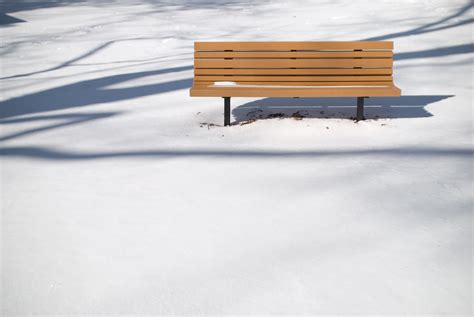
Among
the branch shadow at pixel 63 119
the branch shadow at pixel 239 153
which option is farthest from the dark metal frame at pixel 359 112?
the branch shadow at pixel 63 119

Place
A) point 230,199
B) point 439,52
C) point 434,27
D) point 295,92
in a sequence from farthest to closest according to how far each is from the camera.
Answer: point 434,27 < point 439,52 < point 295,92 < point 230,199

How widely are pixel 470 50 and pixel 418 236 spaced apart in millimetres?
6689

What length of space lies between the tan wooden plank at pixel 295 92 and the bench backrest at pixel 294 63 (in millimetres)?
440

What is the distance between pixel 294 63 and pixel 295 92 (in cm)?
58

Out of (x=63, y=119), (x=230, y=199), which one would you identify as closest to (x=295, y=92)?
(x=230, y=199)

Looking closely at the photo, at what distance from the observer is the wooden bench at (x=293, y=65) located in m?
5.28

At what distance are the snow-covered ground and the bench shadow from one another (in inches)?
1.4

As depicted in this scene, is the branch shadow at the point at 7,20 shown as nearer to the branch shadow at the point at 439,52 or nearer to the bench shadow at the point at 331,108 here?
the bench shadow at the point at 331,108

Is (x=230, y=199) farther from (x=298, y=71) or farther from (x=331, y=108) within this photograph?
(x=331, y=108)

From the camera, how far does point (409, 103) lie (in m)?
5.99

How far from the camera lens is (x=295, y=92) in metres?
4.92

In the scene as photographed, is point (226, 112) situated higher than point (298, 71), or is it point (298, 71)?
point (298, 71)

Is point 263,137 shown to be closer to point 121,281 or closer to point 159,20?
point 121,281

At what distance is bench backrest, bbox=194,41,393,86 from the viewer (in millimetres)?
5289
